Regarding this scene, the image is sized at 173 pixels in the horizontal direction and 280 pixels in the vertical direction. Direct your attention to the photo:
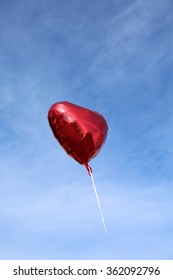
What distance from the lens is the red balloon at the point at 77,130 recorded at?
16.5 meters

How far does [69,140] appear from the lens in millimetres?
16719

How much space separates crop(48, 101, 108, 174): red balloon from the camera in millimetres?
16500

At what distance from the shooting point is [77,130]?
16.5 m
